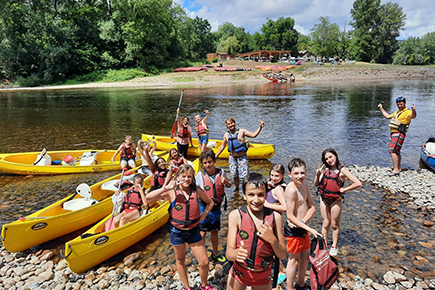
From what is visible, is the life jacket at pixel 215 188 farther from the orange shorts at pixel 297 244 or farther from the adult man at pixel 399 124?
the adult man at pixel 399 124

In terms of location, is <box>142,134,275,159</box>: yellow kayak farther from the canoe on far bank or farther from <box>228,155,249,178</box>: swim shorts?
the canoe on far bank

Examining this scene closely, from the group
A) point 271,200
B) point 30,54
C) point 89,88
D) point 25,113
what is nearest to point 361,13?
point 89,88

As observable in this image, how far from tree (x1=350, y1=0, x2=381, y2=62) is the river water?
69.0m

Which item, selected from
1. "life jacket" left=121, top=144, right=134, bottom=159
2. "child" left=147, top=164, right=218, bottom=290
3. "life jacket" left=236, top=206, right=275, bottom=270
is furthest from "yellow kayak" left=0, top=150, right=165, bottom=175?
"life jacket" left=236, top=206, right=275, bottom=270

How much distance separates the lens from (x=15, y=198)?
828 centimetres

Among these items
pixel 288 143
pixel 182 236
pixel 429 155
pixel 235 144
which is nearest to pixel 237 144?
pixel 235 144

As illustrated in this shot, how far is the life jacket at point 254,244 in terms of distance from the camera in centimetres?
281

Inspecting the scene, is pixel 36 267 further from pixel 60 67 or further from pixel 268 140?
pixel 60 67

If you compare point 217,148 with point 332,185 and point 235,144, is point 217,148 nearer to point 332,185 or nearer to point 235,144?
point 235,144

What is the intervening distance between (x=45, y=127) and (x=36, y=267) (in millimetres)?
15737

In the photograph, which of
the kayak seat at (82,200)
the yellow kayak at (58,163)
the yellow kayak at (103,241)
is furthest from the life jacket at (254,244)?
the yellow kayak at (58,163)

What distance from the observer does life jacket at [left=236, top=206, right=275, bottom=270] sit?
9.22 ft

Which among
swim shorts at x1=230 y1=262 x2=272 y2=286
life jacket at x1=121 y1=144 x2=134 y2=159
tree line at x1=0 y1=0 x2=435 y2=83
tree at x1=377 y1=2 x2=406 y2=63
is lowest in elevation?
life jacket at x1=121 y1=144 x2=134 y2=159

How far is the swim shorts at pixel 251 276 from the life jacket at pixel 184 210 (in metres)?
1.03
